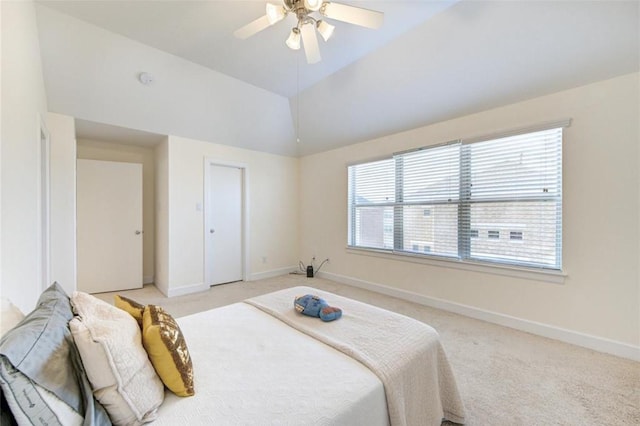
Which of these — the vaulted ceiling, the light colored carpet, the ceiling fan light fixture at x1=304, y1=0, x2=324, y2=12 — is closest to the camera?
the light colored carpet

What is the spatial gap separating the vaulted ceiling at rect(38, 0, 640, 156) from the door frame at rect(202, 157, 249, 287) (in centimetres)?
46

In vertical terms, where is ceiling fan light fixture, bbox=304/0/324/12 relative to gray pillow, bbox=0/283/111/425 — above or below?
above

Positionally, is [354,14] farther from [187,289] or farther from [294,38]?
[187,289]

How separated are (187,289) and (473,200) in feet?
13.0

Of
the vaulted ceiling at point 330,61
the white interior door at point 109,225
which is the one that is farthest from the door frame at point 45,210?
the white interior door at point 109,225

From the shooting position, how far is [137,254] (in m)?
4.05

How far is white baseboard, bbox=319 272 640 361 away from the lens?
215 centimetres

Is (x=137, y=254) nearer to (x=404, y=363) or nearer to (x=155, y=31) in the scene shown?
(x=155, y=31)

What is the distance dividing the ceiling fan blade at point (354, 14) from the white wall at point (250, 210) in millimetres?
2858

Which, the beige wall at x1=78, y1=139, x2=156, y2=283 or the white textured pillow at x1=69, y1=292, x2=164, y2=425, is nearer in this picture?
the white textured pillow at x1=69, y1=292, x2=164, y2=425

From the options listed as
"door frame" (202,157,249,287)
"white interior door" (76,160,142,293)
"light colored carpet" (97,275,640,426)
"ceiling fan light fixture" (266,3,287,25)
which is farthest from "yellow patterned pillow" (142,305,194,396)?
"white interior door" (76,160,142,293)

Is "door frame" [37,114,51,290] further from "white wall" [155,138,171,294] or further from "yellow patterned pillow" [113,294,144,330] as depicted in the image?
"yellow patterned pillow" [113,294,144,330]

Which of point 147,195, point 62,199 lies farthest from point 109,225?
point 62,199

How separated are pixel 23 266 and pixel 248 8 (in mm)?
2540
